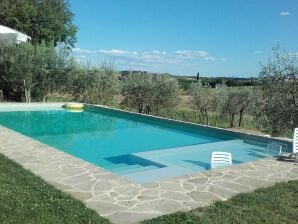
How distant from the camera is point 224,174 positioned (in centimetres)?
682

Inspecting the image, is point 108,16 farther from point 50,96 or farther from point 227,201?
point 227,201

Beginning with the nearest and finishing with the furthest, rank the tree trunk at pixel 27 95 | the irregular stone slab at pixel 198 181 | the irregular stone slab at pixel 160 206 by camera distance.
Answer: the irregular stone slab at pixel 160 206 → the irregular stone slab at pixel 198 181 → the tree trunk at pixel 27 95

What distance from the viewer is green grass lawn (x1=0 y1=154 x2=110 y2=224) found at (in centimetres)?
435

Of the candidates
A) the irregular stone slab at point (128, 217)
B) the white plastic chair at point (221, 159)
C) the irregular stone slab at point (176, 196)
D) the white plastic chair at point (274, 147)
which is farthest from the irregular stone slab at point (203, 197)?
the white plastic chair at point (274, 147)

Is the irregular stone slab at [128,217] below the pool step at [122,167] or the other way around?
the other way around

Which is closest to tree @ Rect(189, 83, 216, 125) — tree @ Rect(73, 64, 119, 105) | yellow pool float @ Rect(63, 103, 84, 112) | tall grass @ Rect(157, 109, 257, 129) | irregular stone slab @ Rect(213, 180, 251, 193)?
tall grass @ Rect(157, 109, 257, 129)

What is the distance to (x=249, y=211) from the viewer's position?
16.0 feet

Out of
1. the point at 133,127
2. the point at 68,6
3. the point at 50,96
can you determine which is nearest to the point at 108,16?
the point at 68,6

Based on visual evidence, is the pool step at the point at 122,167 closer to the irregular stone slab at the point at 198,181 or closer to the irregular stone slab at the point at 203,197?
the irregular stone slab at the point at 198,181

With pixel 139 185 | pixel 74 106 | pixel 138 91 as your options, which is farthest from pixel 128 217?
pixel 138 91

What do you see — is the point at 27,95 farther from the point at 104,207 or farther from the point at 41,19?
the point at 104,207

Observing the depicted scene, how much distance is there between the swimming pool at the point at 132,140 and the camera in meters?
8.98

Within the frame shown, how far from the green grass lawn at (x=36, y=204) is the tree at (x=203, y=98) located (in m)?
14.7

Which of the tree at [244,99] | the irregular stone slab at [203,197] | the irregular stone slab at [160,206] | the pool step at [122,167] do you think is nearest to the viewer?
the irregular stone slab at [160,206]
